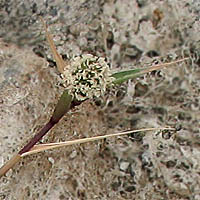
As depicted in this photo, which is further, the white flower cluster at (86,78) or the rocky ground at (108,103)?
the rocky ground at (108,103)

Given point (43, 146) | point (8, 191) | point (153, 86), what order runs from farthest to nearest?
point (153, 86) → point (8, 191) → point (43, 146)

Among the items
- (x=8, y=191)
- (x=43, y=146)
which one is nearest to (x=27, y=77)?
(x=8, y=191)

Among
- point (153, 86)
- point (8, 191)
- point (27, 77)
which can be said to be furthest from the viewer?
point (153, 86)

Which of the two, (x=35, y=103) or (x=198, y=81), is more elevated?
(x=198, y=81)

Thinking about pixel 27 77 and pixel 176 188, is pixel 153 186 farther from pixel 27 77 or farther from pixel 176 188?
pixel 27 77

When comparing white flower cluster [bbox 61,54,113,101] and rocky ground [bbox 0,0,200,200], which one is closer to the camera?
white flower cluster [bbox 61,54,113,101]
